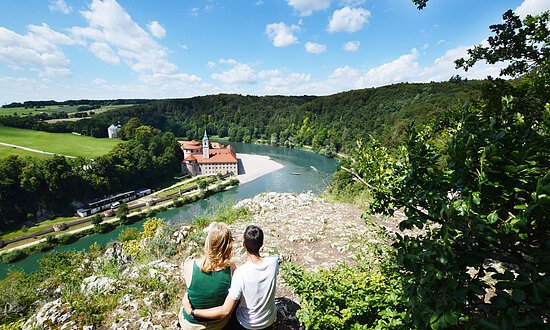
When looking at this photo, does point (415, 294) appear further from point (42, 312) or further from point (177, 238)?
point (177, 238)

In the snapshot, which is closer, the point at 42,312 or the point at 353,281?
the point at 353,281

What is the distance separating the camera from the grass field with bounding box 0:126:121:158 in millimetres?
50031

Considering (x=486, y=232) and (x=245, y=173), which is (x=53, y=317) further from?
(x=245, y=173)

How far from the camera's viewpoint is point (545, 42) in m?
2.97

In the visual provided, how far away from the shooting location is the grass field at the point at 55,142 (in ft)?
164

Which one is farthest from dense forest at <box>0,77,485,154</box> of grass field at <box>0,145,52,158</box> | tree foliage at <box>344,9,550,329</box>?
tree foliage at <box>344,9,550,329</box>

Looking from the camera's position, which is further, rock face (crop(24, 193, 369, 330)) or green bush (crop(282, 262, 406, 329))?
rock face (crop(24, 193, 369, 330))

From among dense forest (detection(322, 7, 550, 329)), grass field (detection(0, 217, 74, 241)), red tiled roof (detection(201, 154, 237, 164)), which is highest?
dense forest (detection(322, 7, 550, 329))

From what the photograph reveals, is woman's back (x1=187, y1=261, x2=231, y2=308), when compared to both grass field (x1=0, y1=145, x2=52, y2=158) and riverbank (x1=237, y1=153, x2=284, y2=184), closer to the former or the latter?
riverbank (x1=237, y1=153, x2=284, y2=184)

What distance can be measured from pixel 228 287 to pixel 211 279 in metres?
0.19

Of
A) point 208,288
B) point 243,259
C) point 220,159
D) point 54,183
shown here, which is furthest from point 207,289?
point 220,159

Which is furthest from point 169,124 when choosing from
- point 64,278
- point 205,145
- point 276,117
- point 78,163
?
point 64,278

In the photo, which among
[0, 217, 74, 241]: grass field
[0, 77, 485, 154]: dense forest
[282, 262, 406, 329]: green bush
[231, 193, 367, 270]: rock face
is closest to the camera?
[282, 262, 406, 329]: green bush

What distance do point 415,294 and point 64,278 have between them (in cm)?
647
